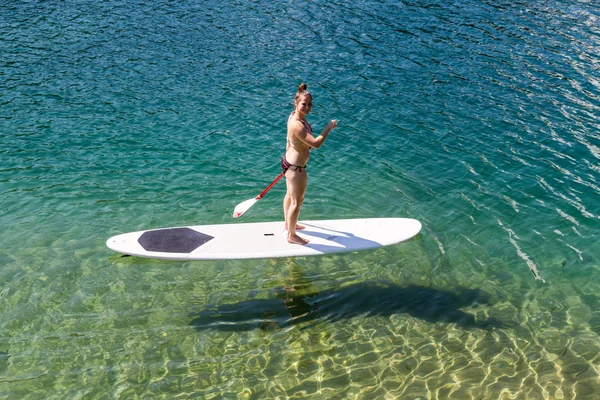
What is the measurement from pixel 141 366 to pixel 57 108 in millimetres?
11609

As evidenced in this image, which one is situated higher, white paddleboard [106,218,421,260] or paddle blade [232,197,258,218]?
paddle blade [232,197,258,218]

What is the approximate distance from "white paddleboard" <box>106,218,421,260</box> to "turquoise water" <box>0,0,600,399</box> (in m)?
0.54

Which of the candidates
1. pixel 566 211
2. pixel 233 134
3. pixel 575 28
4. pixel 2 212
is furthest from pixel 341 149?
pixel 575 28

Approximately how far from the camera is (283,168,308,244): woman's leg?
1039 cm

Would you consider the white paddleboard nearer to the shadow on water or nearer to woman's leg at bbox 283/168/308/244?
woman's leg at bbox 283/168/308/244

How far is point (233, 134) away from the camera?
1647 centimetres

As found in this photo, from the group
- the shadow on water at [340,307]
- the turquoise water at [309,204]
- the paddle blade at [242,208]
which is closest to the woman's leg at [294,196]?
the turquoise water at [309,204]

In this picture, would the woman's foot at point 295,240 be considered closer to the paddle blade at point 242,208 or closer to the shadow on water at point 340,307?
the shadow on water at point 340,307

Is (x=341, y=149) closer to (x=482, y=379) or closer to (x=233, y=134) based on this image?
(x=233, y=134)

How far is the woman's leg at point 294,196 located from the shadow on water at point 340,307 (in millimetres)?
825

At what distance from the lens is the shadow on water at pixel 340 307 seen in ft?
31.6

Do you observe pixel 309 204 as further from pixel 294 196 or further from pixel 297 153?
pixel 297 153

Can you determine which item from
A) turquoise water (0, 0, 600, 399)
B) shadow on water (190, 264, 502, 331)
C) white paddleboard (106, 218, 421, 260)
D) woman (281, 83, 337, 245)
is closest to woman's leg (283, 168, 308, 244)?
woman (281, 83, 337, 245)

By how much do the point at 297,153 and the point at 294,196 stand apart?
0.79 metres
